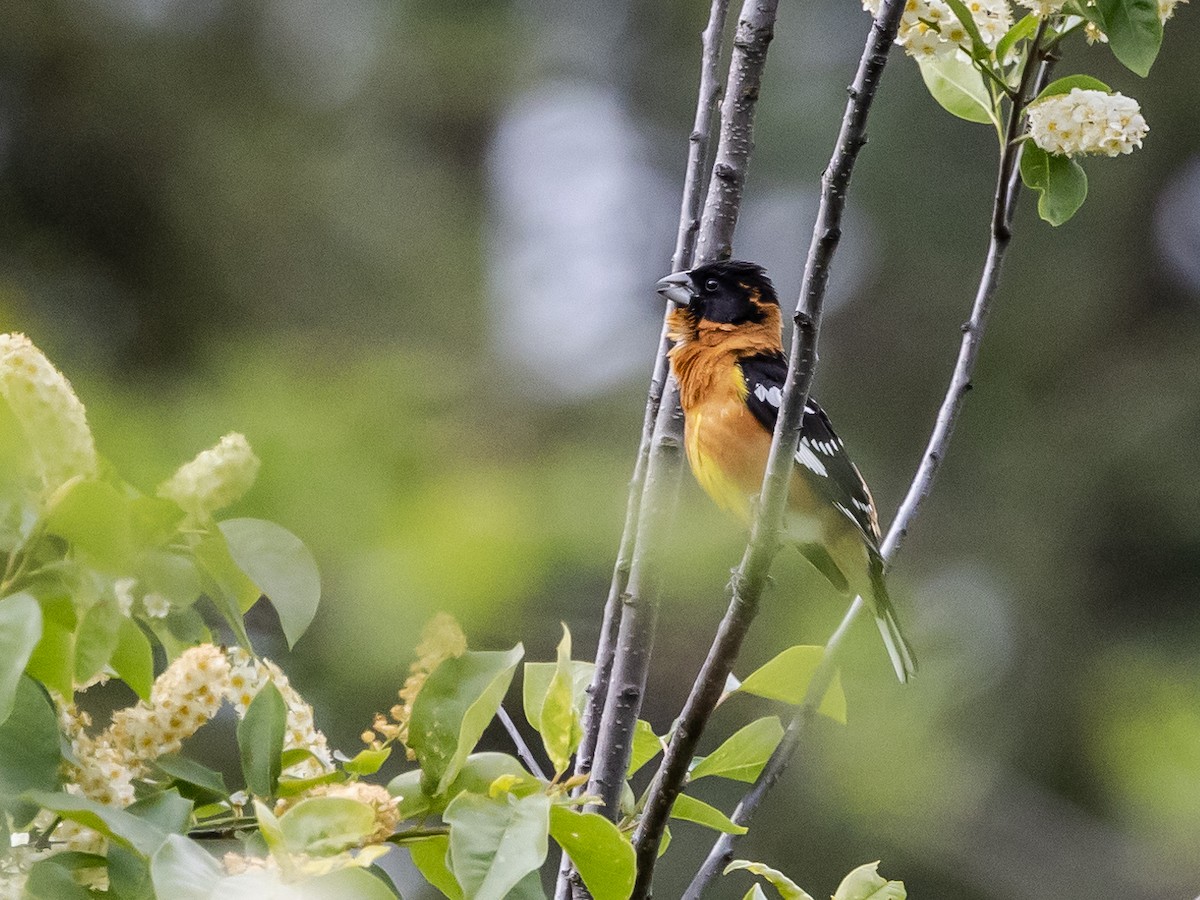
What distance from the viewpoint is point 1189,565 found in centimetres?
827

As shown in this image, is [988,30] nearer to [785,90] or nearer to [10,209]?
[10,209]

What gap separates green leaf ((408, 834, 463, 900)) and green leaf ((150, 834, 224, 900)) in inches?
10.3

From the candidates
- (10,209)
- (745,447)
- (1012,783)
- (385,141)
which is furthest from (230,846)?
(1012,783)

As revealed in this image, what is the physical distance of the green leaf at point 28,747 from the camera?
100 cm

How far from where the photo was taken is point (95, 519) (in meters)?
0.92

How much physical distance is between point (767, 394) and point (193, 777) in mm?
2204

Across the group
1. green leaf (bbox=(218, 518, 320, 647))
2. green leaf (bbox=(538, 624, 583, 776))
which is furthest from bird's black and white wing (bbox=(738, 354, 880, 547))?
green leaf (bbox=(218, 518, 320, 647))

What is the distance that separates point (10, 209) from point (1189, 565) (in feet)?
22.0

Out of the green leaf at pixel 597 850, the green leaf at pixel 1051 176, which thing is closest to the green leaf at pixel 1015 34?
the green leaf at pixel 1051 176

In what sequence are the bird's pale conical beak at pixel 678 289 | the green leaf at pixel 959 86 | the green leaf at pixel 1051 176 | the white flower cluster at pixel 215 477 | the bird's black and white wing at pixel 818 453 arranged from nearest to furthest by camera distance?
the white flower cluster at pixel 215 477
the green leaf at pixel 1051 176
the green leaf at pixel 959 86
the bird's pale conical beak at pixel 678 289
the bird's black and white wing at pixel 818 453

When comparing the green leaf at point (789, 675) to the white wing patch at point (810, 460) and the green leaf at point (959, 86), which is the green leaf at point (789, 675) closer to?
the green leaf at point (959, 86)

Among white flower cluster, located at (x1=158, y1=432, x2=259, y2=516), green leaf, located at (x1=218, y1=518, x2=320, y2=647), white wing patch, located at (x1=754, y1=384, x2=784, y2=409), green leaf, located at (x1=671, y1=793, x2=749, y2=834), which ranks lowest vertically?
green leaf, located at (x1=671, y1=793, x2=749, y2=834)

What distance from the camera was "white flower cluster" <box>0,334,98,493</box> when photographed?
923 mm

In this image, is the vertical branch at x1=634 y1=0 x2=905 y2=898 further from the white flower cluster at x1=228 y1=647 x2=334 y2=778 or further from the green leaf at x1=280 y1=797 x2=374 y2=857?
the green leaf at x1=280 y1=797 x2=374 y2=857
